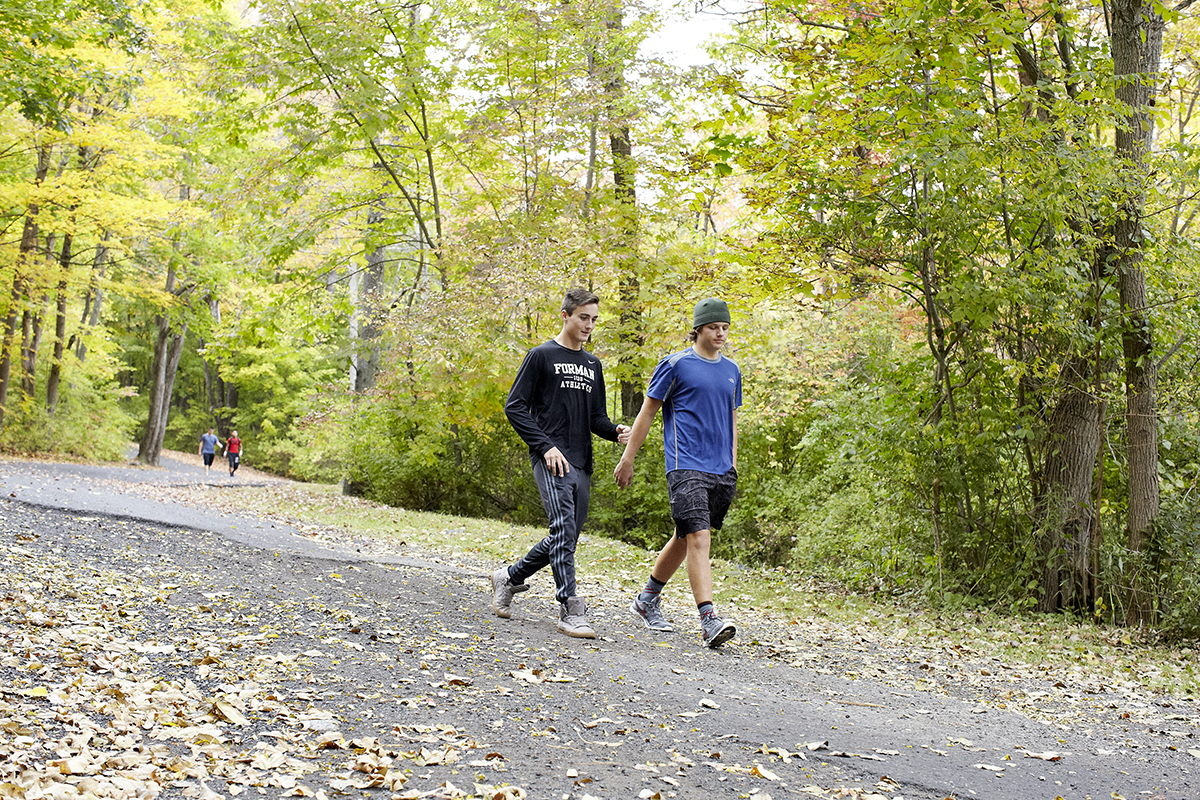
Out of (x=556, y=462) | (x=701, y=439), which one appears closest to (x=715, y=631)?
(x=701, y=439)

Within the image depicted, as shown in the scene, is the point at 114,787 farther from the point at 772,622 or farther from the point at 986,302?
the point at 986,302

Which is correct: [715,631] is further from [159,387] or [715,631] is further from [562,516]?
[159,387]

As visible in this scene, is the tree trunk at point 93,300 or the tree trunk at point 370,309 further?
the tree trunk at point 93,300

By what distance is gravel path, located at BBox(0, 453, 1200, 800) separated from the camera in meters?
3.15

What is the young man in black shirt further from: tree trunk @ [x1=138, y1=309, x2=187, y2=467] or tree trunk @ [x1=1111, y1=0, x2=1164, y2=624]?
tree trunk @ [x1=138, y1=309, x2=187, y2=467]

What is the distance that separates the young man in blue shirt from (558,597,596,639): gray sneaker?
0.69 meters

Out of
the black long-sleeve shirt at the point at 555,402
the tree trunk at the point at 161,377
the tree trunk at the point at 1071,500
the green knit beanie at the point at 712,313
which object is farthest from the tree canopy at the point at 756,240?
the black long-sleeve shirt at the point at 555,402

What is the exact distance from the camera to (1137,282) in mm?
7012

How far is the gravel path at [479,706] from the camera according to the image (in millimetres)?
3152

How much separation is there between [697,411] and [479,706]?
2.24 m

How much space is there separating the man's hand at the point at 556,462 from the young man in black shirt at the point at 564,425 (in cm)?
3

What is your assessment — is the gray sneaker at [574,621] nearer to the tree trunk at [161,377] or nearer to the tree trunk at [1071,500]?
the tree trunk at [1071,500]

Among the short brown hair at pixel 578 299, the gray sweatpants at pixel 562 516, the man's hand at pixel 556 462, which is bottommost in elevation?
the gray sweatpants at pixel 562 516

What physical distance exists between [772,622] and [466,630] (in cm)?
268
